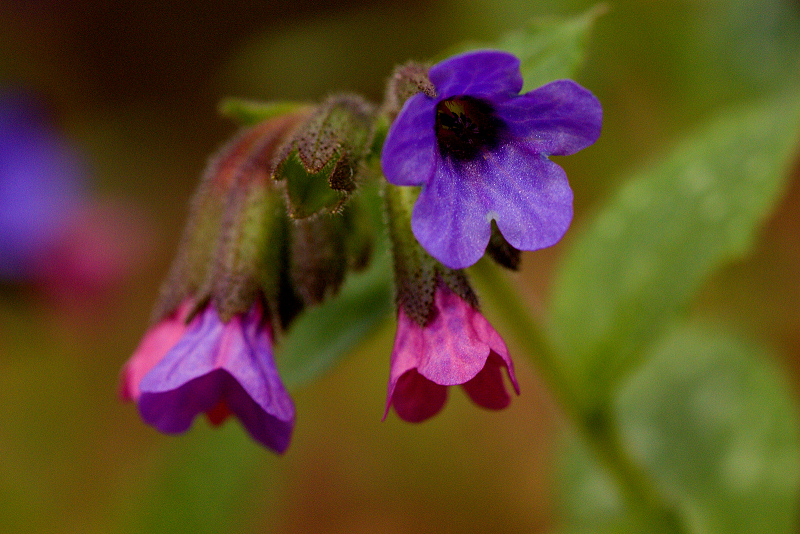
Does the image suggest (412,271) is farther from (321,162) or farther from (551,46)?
(551,46)

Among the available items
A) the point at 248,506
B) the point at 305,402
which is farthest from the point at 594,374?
the point at 305,402

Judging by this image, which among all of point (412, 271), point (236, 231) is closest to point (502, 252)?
point (412, 271)

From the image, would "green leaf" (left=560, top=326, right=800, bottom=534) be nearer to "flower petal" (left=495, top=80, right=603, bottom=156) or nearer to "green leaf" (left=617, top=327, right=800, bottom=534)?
"green leaf" (left=617, top=327, right=800, bottom=534)

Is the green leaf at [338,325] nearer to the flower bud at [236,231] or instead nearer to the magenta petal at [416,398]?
the flower bud at [236,231]

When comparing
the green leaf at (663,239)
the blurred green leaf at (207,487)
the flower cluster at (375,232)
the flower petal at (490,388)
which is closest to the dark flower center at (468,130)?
the flower cluster at (375,232)

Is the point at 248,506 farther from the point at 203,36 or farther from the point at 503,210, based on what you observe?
the point at 203,36

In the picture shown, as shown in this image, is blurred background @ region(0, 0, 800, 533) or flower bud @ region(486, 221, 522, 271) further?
blurred background @ region(0, 0, 800, 533)

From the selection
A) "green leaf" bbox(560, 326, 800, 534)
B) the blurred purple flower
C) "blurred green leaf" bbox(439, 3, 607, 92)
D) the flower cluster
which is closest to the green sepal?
the flower cluster
